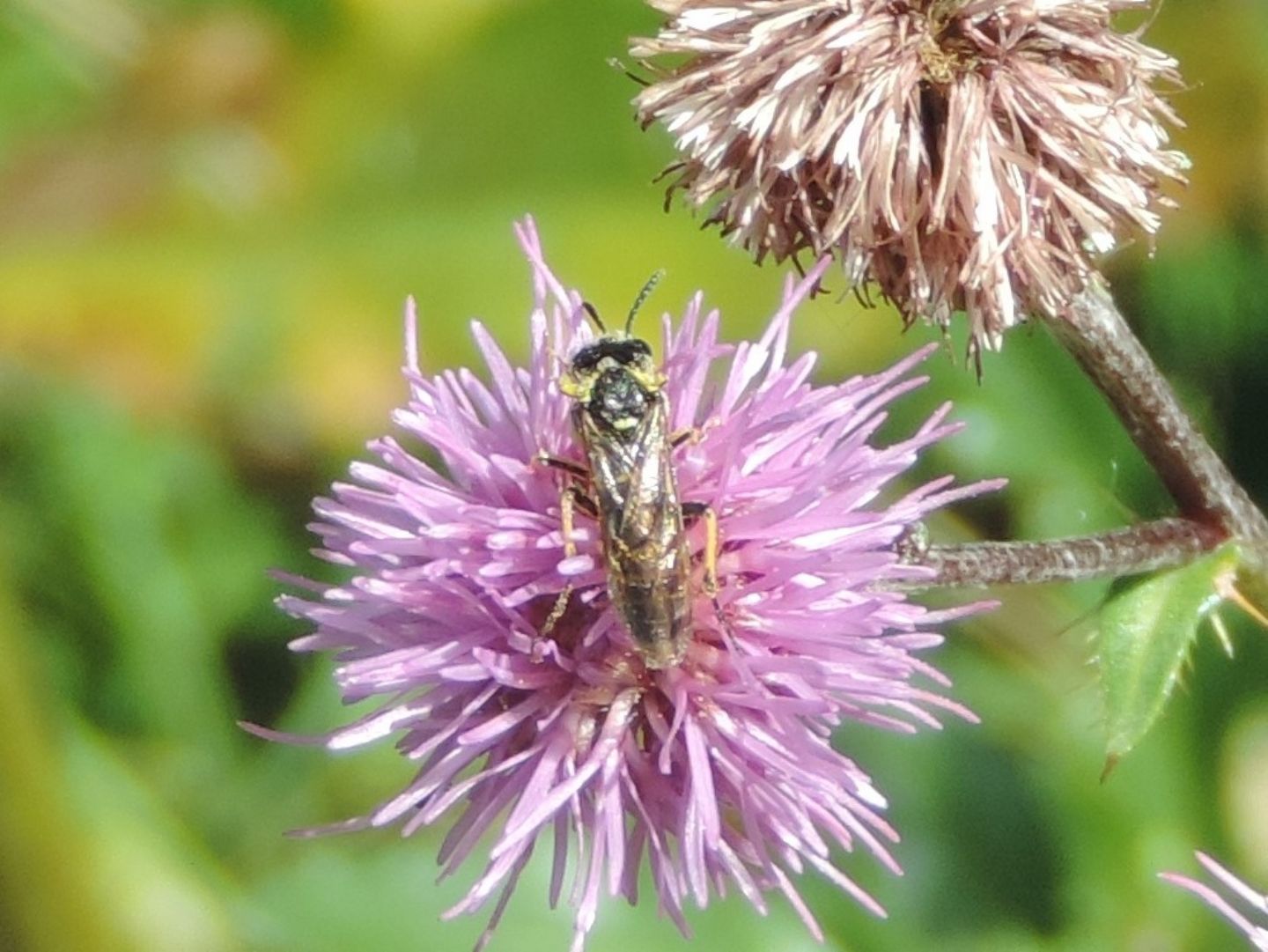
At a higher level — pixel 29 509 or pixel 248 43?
pixel 248 43

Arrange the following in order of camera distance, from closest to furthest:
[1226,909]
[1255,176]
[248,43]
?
[1226,909] < [1255,176] < [248,43]

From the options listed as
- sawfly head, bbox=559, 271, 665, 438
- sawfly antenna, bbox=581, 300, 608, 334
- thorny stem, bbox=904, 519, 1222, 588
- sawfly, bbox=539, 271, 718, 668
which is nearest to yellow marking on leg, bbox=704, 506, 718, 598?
sawfly, bbox=539, 271, 718, 668

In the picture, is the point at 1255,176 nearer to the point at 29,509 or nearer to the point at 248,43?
the point at 248,43

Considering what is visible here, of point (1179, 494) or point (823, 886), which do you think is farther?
point (823, 886)

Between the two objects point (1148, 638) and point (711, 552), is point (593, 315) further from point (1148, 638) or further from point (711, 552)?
point (1148, 638)

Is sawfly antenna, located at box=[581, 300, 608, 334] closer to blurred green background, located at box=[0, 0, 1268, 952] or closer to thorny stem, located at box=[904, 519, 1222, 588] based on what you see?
thorny stem, located at box=[904, 519, 1222, 588]

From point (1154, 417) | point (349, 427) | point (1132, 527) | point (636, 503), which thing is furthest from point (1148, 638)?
point (349, 427)

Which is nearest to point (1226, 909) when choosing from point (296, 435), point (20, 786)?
point (20, 786)
